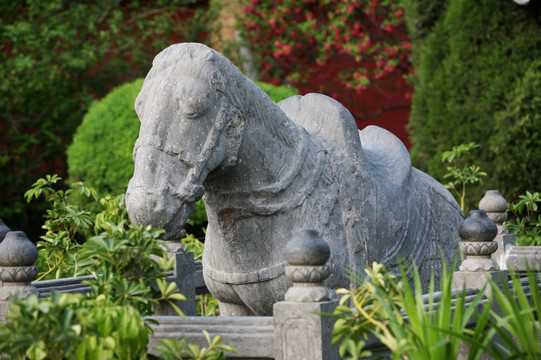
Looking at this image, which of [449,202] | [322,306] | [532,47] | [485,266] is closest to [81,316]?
[322,306]

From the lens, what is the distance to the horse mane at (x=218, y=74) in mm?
3225

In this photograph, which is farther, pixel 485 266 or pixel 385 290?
pixel 485 266

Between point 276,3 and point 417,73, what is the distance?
11.4ft

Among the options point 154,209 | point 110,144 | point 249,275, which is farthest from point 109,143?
point 154,209

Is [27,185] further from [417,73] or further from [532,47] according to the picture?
[532,47]

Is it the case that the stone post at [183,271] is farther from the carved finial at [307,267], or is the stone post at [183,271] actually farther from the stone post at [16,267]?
the carved finial at [307,267]

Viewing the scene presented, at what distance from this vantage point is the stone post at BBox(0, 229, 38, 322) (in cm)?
320

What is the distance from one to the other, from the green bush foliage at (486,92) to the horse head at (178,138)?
5196mm

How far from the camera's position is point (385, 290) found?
9.38ft

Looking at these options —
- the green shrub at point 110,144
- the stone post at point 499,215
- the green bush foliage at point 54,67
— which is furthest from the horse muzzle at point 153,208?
the green bush foliage at point 54,67

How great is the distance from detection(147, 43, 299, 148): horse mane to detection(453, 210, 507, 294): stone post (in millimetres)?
921

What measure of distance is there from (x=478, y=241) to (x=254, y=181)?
1014 millimetres

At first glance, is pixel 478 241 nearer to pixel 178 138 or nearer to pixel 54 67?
pixel 178 138

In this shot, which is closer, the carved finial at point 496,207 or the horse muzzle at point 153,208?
the horse muzzle at point 153,208
